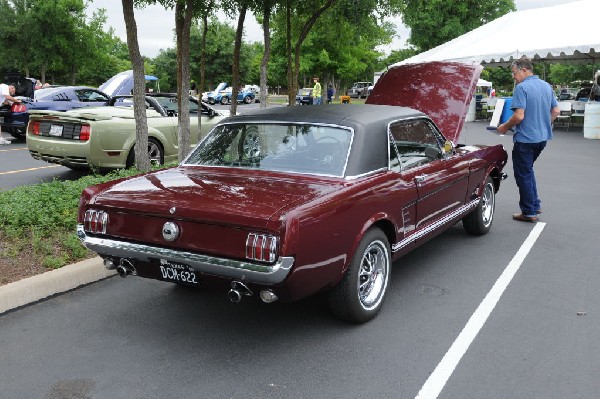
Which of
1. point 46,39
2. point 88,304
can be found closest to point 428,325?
point 88,304

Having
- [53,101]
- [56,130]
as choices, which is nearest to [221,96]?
[53,101]

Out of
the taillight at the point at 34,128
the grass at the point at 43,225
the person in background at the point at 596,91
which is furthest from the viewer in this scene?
the person in background at the point at 596,91

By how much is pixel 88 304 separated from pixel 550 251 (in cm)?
455

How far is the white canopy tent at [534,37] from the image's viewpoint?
60.6 ft

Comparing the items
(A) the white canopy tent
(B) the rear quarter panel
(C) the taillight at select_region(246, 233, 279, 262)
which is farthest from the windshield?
(A) the white canopy tent

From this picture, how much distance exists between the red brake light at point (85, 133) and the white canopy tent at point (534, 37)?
1418 cm

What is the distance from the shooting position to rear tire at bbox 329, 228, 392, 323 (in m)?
4.03

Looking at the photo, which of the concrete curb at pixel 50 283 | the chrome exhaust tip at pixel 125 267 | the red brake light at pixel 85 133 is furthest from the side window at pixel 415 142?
the red brake light at pixel 85 133

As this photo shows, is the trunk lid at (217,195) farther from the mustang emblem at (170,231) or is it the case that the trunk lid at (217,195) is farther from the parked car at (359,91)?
the parked car at (359,91)

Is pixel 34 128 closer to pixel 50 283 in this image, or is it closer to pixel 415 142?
pixel 50 283

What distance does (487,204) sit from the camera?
6.96 metres

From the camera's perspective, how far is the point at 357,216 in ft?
13.1

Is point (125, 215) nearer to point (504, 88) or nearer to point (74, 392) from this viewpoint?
point (74, 392)

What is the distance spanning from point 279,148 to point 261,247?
4.49 feet
